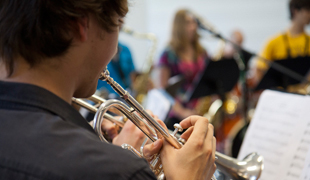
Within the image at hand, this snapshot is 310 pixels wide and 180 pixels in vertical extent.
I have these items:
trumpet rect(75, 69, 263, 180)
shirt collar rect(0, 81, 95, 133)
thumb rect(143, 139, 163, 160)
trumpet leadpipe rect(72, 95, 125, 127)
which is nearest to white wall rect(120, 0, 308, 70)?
trumpet leadpipe rect(72, 95, 125, 127)

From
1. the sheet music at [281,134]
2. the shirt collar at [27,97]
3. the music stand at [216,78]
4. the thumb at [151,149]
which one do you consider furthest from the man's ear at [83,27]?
the music stand at [216,78]

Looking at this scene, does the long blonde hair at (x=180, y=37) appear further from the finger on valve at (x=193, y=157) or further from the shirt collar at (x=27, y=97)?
the shirt collar at (x=27, y=97)

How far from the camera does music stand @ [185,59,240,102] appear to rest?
1749mm

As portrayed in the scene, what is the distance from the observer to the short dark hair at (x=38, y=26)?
1.57 feet

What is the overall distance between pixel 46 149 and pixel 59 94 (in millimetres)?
129

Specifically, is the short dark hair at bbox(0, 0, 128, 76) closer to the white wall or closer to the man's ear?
the man's ear

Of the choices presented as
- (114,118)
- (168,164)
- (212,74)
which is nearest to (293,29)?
(212,74)

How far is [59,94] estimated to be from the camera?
0.52 meters

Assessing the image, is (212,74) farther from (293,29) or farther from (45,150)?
(45,150)

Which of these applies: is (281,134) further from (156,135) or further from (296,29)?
(296,29)

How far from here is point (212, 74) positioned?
1.75 meters

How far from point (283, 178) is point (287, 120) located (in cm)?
18

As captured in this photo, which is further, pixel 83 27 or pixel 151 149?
pixel 151 149

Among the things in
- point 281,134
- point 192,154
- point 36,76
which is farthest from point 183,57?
point 36,76
